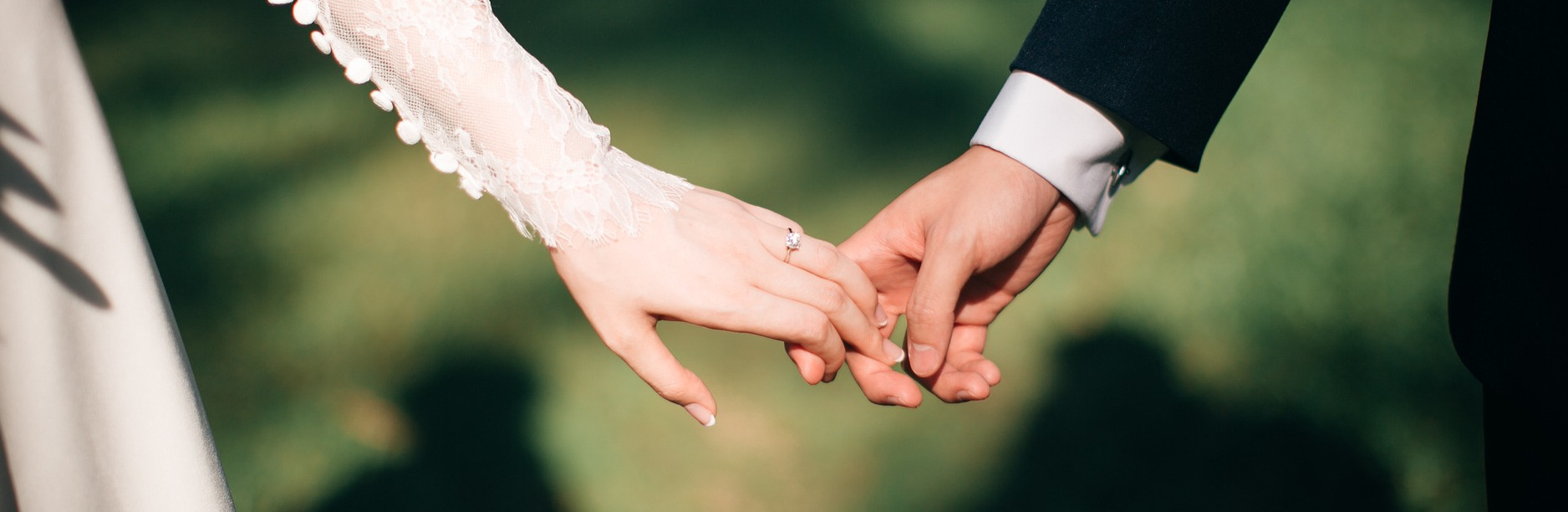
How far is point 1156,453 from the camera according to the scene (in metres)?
1.38

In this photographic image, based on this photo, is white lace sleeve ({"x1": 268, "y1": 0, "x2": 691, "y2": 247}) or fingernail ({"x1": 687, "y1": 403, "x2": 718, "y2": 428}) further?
fingernail ({"x1": 687, "y1": 403, "x2": 718, "y2": 428})

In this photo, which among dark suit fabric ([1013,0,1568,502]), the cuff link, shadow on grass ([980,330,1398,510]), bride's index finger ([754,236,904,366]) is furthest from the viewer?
shadow on grass ([980,330,1398,510])

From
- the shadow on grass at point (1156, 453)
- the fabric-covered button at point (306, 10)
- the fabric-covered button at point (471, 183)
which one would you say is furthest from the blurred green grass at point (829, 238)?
the fabric-covered button at point (306, 10)

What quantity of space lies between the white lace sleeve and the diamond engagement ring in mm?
120

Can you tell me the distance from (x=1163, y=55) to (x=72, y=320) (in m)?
0.86

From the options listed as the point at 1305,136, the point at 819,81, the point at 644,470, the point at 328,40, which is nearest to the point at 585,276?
the point at 328,40

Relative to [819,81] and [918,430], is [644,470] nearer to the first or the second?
[918,430]

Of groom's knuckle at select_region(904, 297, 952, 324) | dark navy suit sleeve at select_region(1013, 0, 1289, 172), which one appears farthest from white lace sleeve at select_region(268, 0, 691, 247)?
dark navy suit sleeve at select_region(1013, 0, 1289, 172)

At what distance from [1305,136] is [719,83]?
96 centimetres

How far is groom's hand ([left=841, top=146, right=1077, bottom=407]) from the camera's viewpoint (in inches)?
32.5

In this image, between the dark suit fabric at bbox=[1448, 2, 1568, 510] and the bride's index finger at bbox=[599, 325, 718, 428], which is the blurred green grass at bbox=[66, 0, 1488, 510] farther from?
the dark suit fabric at bbox=[1448, 2, 1568, 510]

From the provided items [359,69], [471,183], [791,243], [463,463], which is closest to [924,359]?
[791,243]

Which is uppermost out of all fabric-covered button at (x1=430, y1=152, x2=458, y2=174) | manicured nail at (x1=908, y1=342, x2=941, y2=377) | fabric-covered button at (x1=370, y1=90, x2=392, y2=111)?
manicured nail at (x1=908, y1=342, x2=941, y2=377)

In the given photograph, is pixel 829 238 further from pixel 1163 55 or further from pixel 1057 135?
pixel 1163 55
